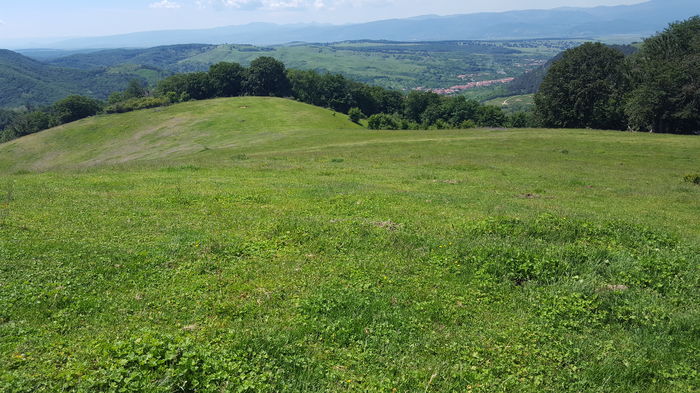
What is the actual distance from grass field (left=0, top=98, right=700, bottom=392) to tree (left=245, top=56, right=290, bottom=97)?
12117cm

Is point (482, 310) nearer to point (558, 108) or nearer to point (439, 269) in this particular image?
point (439, 269)

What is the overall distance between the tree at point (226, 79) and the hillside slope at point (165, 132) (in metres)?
22.9

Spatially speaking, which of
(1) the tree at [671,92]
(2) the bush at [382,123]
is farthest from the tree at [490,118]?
(1) the tree at [671,92]

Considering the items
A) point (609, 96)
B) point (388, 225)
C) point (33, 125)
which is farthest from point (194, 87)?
point (388, 225)

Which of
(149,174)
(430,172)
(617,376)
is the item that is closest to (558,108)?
(430,172)

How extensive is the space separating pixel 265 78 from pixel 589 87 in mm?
99013

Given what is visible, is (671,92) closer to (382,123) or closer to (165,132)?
(382,123)

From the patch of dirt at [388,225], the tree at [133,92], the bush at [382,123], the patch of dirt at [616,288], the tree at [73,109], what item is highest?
the tree at [133,92]

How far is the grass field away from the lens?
6855mm

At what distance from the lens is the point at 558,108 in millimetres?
73500

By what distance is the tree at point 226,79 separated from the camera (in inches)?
5256

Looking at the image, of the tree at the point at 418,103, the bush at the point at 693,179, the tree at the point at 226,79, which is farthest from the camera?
the tree at the point at 226,79

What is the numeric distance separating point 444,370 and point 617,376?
Answer: 303cm

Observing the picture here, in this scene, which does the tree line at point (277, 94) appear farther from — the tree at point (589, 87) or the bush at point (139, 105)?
the tree at point (589, 87)
